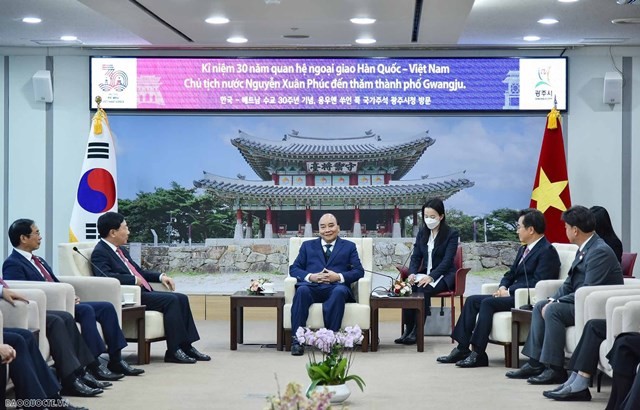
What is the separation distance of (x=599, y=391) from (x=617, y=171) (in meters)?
4.90

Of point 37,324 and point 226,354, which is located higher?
point 37,324

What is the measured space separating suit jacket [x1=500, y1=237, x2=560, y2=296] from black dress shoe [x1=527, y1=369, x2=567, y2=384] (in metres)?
1.10

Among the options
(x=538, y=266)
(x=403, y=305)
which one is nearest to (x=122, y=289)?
(x=403, y=305)

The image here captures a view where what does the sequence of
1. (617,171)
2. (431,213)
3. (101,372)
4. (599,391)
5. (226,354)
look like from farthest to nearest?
(617,171), (431,213), (226,354), (101,372), (599,391)

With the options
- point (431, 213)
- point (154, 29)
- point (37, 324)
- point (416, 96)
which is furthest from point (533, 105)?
point (37, 324)

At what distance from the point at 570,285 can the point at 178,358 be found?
2.91 meters

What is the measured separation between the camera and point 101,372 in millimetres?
6875

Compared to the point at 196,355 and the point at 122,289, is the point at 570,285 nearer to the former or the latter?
the point at 196,355

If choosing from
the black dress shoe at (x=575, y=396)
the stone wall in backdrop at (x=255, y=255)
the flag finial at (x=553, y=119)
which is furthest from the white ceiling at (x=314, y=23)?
the black dress shoe at (x=575, y=396)

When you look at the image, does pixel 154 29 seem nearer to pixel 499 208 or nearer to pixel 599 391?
pixel 499 208

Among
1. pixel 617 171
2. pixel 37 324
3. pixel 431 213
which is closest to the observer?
pixel 37 324

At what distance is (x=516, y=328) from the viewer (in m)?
7.47

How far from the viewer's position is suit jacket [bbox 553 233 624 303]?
6664 mm

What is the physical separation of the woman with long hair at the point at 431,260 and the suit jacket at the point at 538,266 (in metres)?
1.13
